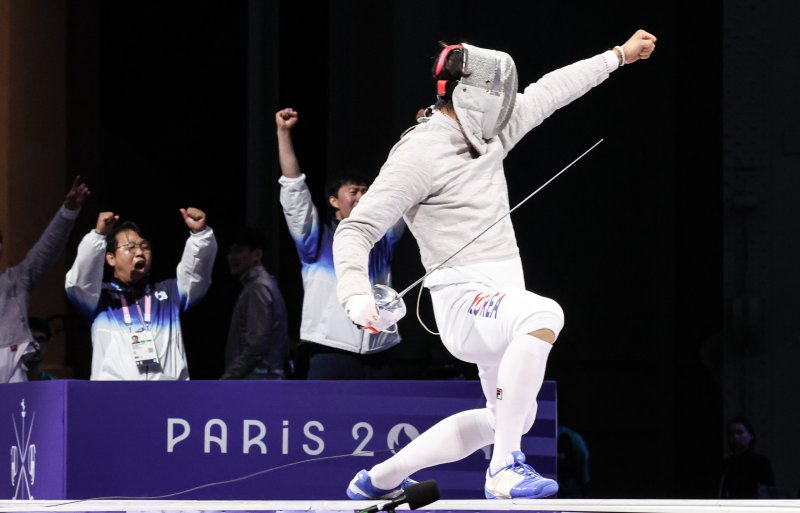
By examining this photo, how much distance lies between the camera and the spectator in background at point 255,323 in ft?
20.6

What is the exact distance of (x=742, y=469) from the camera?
6.95m

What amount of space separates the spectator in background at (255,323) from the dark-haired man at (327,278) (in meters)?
0.45

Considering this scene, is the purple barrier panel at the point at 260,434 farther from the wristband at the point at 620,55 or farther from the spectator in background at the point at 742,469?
the spectator in background at the point at 742,469

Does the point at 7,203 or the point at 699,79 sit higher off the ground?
the point at 699,79

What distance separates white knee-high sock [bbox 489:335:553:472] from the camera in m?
4.15

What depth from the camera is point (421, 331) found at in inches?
329

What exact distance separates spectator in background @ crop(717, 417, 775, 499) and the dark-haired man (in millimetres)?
2004

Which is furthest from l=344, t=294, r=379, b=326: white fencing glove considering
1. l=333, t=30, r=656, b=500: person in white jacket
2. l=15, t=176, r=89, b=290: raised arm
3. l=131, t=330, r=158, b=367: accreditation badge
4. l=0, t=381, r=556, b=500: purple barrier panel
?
l=15, t=176, r=89, b=290: raised arm

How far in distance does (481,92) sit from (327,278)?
66.2 inches

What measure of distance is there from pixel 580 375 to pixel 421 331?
1.13m

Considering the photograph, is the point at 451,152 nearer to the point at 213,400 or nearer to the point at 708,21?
the point at 213,400

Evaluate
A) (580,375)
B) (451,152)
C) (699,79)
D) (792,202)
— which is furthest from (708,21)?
(451,152)

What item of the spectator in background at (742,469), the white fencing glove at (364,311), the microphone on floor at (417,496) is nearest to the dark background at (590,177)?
the spectator in background at (742,469)

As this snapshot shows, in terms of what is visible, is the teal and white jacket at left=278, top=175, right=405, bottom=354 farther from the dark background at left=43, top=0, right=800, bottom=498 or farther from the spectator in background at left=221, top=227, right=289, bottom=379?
the dark background at left=43, top=0, right=800, bottom=498
